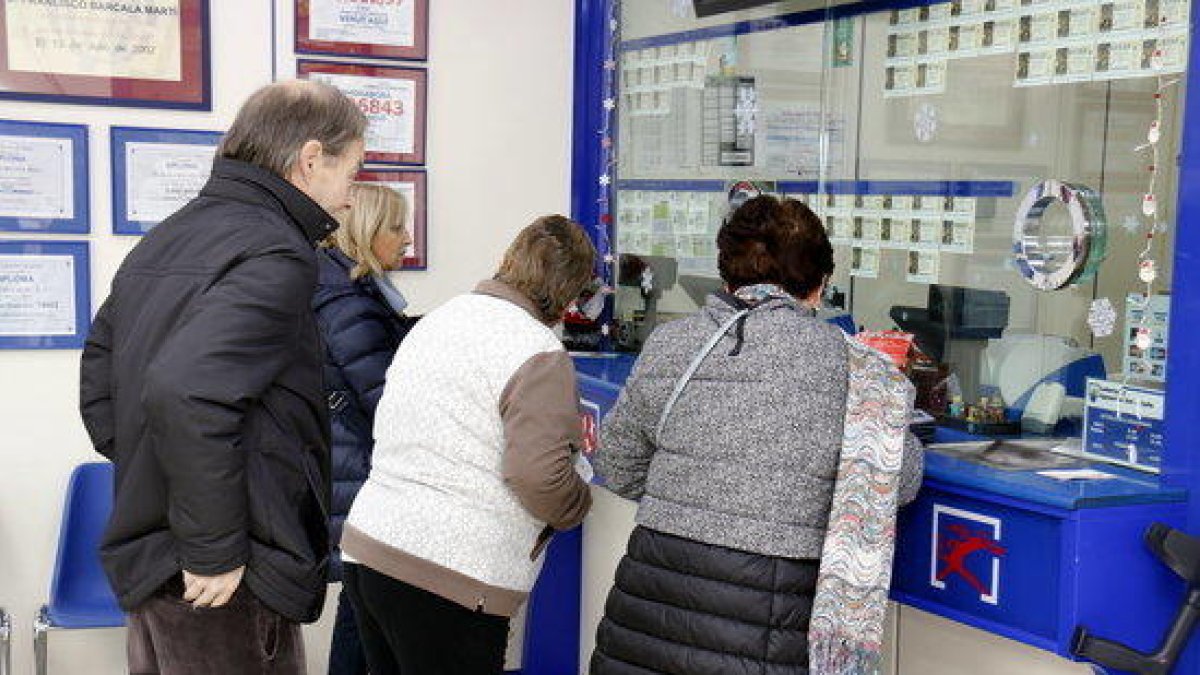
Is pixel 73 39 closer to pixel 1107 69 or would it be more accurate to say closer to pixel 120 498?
pixel 120 498

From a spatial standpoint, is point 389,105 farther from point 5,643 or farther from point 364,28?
point 5,643

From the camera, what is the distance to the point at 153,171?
3.57m

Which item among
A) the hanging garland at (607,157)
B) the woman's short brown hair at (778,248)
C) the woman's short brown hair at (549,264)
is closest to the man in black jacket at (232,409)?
the woman's short brown hair at (549,264)

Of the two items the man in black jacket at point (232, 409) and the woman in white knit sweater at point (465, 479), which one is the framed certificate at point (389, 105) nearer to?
the woman in white knit sweater at point (465, 479)

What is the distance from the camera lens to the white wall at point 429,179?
138 inches

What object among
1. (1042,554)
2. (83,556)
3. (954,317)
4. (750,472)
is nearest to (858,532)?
(750,472)

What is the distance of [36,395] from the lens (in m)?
3.51

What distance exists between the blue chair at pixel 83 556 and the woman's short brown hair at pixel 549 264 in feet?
4.88

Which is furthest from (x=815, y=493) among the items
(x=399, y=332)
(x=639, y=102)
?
(x=639, y=102)

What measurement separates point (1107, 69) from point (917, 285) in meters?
0.70

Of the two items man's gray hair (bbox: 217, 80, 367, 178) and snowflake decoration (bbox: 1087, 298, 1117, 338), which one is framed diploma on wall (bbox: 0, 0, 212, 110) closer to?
man's gray hair (bbox: 217, 80, 367, 178)

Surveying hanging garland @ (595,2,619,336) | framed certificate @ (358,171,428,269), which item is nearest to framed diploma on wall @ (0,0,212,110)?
framed certificate @ (358,171,428,269)

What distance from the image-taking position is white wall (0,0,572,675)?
350cm

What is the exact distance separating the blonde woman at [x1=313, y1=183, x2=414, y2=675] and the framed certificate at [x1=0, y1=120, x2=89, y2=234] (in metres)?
0.83
